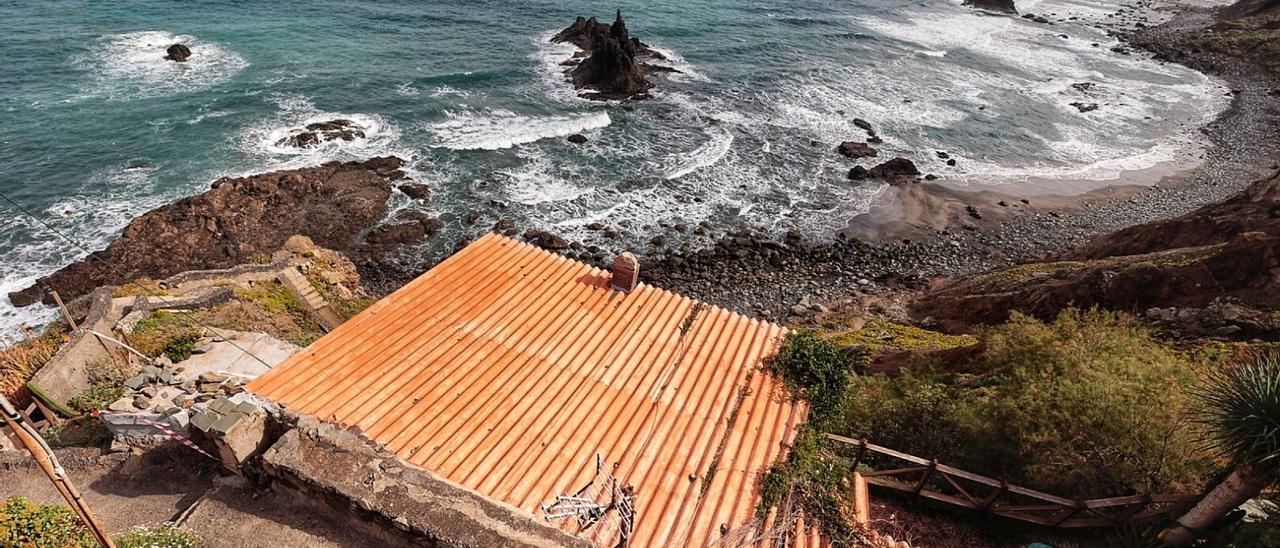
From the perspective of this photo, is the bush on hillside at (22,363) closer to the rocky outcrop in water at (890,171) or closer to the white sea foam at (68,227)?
the white sea foam at (68,227)

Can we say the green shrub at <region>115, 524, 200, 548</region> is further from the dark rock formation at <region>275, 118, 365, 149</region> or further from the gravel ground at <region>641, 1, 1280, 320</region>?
the dark rock formation at <region>275, 118, 365, 149</region>

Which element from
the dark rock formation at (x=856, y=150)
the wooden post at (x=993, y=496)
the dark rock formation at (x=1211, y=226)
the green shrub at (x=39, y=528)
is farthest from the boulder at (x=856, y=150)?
the green shrub at (x=39, y=528)

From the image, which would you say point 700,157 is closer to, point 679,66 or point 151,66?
point 679,66

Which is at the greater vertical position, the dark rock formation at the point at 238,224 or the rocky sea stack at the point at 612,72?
the rocky sea stack at the point at 612,72

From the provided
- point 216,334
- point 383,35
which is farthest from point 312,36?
point 216,334

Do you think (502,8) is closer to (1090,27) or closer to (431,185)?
(431,185)

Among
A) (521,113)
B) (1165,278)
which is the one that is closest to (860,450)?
(1165,278)
